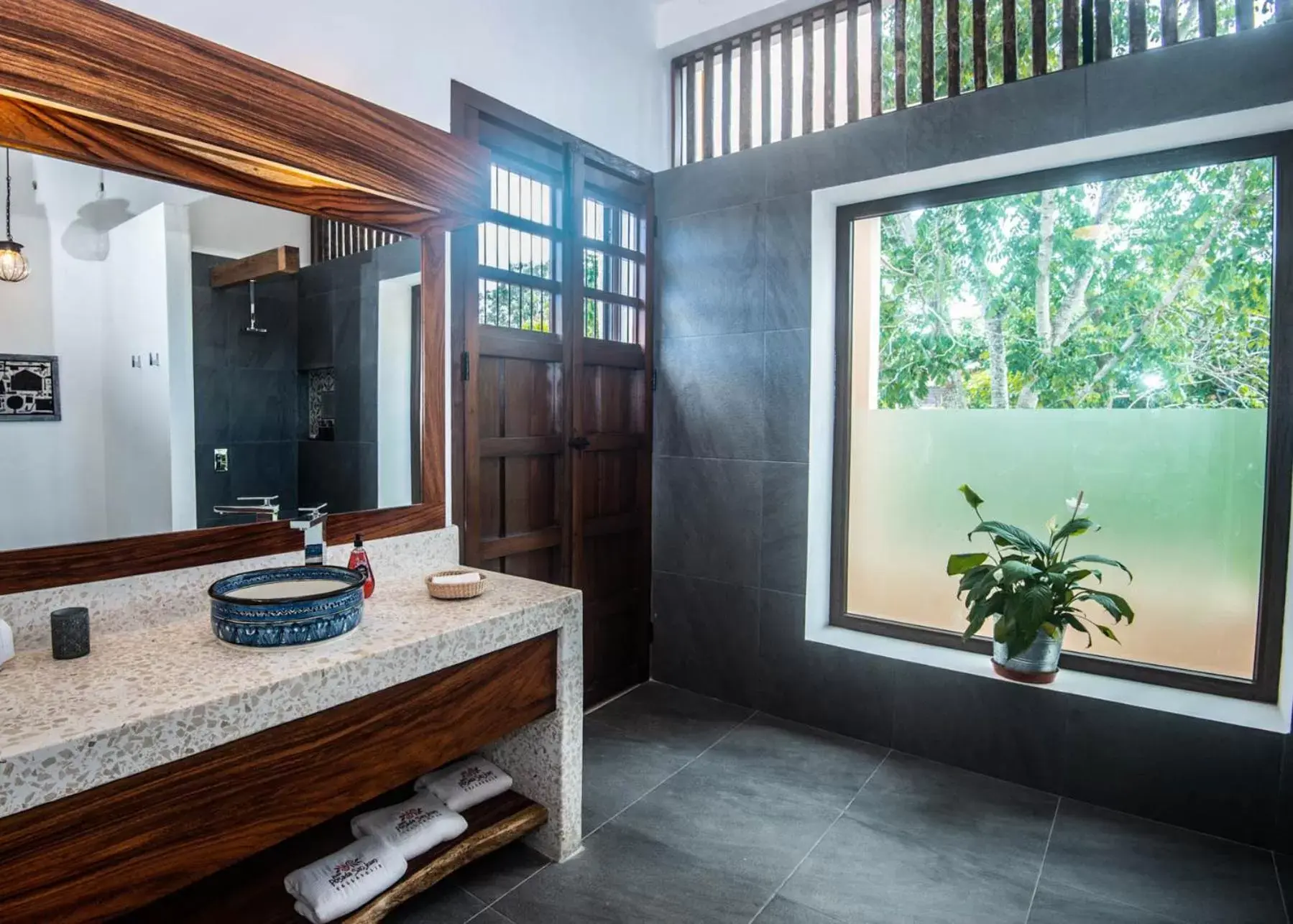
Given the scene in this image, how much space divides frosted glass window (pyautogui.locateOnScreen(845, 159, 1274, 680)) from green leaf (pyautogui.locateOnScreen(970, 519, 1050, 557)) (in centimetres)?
22

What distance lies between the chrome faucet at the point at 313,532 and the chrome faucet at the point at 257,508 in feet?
0.19

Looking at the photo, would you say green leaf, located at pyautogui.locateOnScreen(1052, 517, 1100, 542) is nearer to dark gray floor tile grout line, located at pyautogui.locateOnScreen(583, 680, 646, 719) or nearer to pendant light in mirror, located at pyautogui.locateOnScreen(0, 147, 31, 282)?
dark gray floor tile grout line, located at pyautogui.locateOnScreen(583, 680, 646, 719)

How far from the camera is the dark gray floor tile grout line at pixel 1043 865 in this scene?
1794mm

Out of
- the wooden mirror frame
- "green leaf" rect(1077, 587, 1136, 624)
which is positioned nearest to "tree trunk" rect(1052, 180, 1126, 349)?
"green leaf" rect(1077, 587, 1136, 624)

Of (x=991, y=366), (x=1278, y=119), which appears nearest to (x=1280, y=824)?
(x=991, y=366)

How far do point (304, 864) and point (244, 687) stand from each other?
2.39 ft

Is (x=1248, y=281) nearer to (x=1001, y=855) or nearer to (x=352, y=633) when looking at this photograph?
(x=1001, y=855)

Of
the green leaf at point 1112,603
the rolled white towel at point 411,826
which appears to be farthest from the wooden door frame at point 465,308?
the green leaf at point 1112,603

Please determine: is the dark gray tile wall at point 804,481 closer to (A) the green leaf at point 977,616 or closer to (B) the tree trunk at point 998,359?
(A) the green leaf at point 977,616

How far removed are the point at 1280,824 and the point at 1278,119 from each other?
2.00 meters

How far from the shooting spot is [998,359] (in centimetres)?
255

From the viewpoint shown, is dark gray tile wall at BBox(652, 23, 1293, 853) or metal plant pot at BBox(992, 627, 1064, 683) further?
metal plant pot at BBox(992, 627, 1064, 683)

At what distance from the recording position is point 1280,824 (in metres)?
2.03

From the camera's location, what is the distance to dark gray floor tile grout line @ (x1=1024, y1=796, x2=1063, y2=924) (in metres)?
1.79
